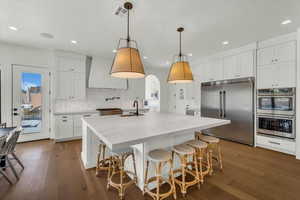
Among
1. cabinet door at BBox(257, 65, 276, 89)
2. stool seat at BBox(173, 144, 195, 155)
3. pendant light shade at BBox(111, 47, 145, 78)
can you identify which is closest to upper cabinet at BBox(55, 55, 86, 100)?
pendant light shade at BBox(111, 47, 145, 78)

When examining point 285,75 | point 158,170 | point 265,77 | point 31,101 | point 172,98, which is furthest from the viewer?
point 172,98

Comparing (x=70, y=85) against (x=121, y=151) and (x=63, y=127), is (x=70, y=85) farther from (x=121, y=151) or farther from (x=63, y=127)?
(x=121, y=151)

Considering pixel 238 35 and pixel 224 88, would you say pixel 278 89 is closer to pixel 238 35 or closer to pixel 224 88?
pixel 224 88

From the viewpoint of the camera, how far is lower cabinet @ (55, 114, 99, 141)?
393 centimetres

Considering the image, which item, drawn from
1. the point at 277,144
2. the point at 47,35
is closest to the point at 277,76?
the point at 277,144

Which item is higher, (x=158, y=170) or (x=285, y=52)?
(x=285, y=52)

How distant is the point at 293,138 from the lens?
2951mm

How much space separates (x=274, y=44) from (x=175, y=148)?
3.55 metres

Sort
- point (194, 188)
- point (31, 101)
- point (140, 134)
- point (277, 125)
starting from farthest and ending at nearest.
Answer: point (31, 101), point (277, 125), point (194, 188), point (140, 134)

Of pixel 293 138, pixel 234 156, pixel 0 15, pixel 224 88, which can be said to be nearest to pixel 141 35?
pixel 0 15

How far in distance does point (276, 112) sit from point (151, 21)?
3489 mm

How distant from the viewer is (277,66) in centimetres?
317

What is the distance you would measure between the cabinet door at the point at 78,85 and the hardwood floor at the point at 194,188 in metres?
1.89

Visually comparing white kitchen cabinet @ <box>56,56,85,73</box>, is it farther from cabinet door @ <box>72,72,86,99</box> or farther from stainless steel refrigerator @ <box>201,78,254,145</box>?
stainless steel refrigerator @ <box>201,78,254,145</box>
